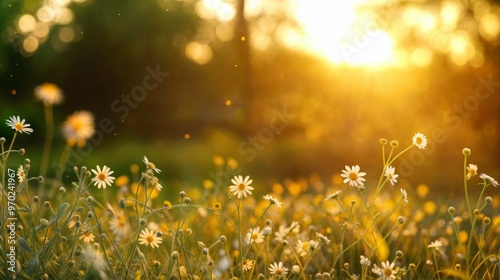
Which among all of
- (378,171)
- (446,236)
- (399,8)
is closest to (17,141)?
(378,171)

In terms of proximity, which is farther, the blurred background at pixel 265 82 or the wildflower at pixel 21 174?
the blurred background at pixel 265 82

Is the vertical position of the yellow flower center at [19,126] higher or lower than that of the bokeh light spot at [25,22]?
lower

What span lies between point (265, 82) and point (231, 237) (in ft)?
27.4

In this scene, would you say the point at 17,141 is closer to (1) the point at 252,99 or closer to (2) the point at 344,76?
(1) the point at 252,99

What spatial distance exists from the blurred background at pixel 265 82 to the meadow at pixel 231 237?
15.7ft

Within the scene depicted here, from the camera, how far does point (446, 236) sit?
3.54 meters

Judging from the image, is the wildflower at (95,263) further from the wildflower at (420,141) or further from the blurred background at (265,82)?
the blurred background at (265,82)

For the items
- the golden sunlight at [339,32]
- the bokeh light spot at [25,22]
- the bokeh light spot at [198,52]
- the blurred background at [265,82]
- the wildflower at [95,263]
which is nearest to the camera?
the wildflower at [95,263]

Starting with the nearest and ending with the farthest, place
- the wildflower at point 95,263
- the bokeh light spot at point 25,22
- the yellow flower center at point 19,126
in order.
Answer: the wildflower at point 95,263 < the yellow flower center at point 19,126 < the bokeh light spot at point 25,22

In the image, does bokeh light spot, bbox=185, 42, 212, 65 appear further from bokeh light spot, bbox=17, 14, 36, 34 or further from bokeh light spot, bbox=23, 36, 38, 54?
bokeh light spot, bbox=17, 14, 36, 34

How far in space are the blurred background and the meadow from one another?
4.77 meters

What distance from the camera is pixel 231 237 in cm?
337

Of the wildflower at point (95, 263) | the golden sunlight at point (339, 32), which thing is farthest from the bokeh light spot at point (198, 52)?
the wildflower at point (95, 263)

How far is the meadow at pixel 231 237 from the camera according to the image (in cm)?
215
